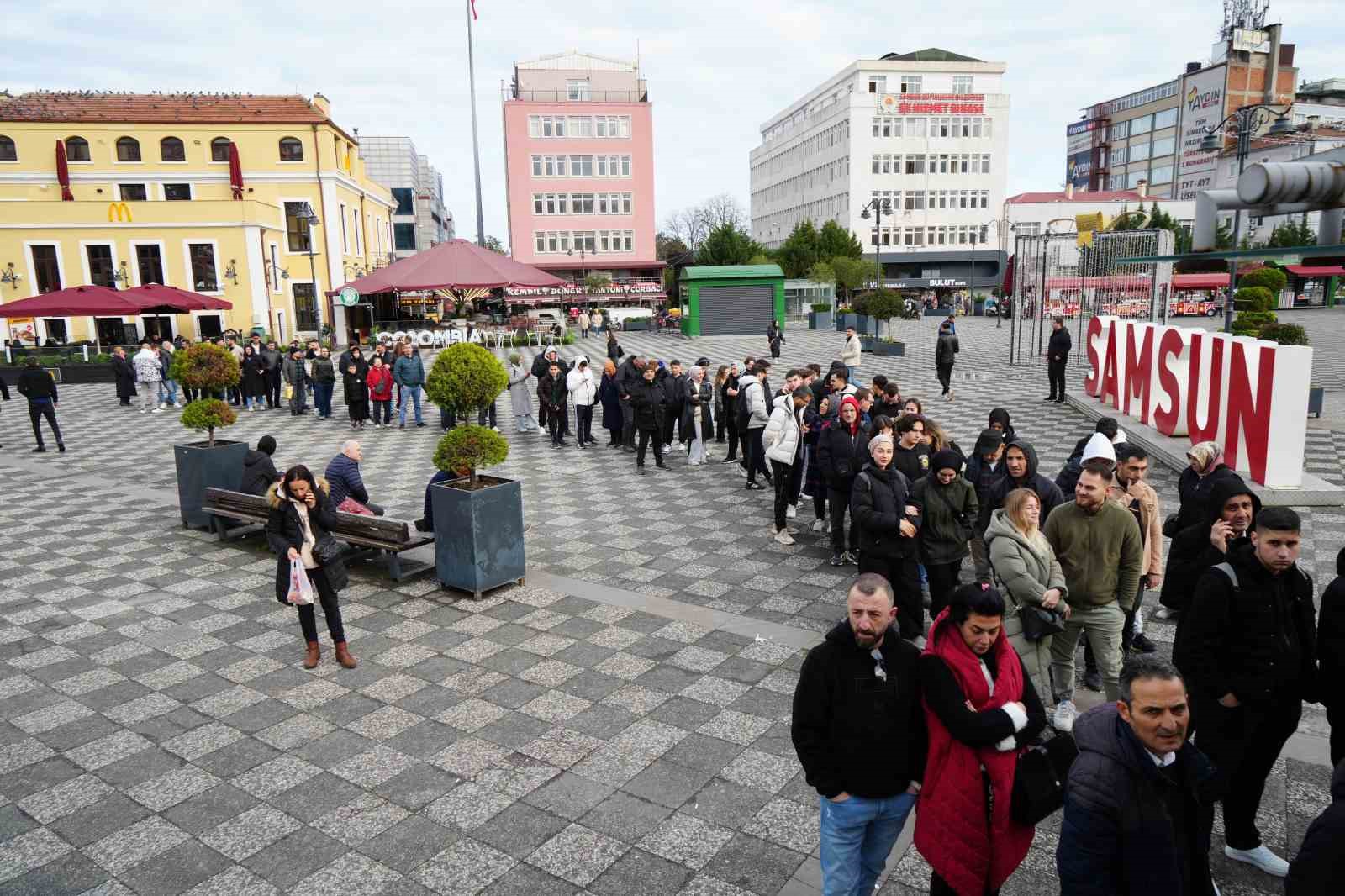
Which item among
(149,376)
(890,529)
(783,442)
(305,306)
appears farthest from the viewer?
(305,306)

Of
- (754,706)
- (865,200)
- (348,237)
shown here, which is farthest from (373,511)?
(865,200)

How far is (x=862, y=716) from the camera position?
317 cm

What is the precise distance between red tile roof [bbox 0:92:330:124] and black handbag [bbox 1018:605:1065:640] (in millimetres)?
50242

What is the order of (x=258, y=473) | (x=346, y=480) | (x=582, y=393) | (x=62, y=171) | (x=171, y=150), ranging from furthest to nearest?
1. (x=171, y=150)
2. (x=62, y=171)
3. (x=582, y=393)
4. (x=258, y=473)
5. (x=346, y=480)

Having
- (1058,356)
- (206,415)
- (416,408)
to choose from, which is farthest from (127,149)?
(1058,356)

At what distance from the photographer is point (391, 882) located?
13.7 ft

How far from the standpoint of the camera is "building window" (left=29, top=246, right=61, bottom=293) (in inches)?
1486

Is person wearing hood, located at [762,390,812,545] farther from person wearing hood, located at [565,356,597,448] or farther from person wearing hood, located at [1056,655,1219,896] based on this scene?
person wearing hood, located at [565,356,597,448]

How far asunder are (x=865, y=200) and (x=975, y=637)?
7526 centimetres

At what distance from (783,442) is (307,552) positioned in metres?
5.09

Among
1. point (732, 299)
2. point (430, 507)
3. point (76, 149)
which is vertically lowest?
point (430, 507)

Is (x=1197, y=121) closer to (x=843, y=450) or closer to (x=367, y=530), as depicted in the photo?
(x=843, y=450)

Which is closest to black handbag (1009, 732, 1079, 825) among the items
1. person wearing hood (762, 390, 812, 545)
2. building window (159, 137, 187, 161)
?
person wearing hood (762, 390, 812, 545)

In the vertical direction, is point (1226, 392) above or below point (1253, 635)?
above
